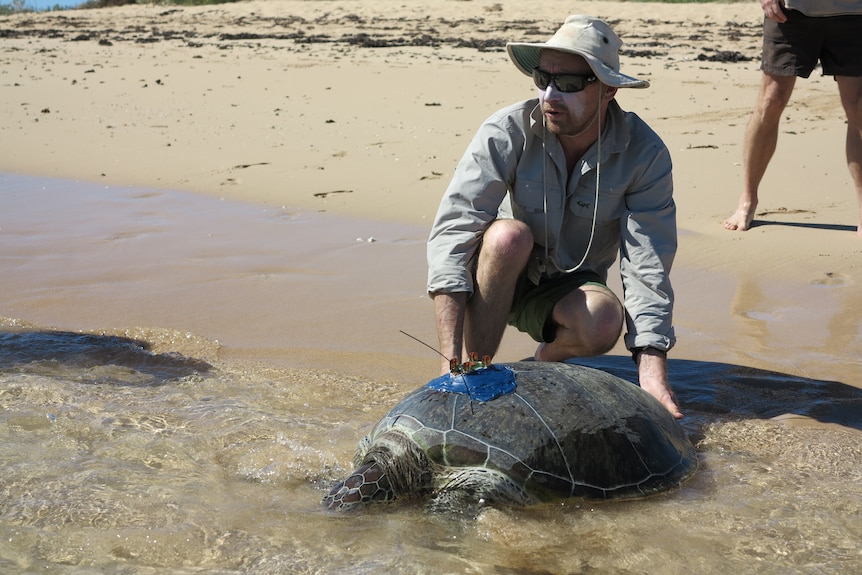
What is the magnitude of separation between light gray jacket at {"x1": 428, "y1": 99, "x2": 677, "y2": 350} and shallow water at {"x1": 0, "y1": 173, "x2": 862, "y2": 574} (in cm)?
52

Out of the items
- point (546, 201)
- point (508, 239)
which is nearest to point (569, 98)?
point (546, 201)

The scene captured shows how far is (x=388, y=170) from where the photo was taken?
6934 millimetres

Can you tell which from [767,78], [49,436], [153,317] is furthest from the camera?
[767,78]

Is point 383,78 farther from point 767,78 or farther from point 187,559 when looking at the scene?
point 187,559

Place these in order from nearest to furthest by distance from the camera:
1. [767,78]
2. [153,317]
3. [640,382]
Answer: [640,382] → [153,317] → [767,78]

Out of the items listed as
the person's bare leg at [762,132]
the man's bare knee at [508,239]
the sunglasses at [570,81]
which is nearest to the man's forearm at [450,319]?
the man's bare knee at [508,239]

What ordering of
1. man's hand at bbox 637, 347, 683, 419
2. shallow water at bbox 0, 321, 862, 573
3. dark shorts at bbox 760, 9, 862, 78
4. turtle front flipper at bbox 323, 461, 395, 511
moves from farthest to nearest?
dark shorts at bbox 760, 9, 862, 78, man's hand at bbox 637, 347, 683, 419, turtle front flipper at bbox 323, 461, 395, 511, shallow water at bbox 0, 321, 862, 573

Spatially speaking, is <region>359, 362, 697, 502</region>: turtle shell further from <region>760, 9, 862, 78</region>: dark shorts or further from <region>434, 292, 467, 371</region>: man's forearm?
<region>760, 9, 862, 78</region>: dark shorts

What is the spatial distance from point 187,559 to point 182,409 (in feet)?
3.42

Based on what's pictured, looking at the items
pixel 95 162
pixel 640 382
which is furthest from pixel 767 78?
pixel 95 162

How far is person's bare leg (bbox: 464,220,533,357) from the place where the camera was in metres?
3.31

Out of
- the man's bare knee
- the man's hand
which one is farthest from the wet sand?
the man's bare knee

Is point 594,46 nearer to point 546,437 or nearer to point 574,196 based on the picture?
point 574,196

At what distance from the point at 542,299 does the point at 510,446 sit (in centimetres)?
97
